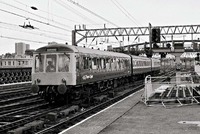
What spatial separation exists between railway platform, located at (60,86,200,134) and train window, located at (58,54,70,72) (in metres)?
3.22

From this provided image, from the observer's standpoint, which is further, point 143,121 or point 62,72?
point 62,72

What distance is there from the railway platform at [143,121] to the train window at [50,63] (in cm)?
381

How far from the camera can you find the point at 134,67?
30.7 metres

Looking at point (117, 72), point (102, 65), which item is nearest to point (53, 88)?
point (102, 65)

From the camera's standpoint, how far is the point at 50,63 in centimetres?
1490

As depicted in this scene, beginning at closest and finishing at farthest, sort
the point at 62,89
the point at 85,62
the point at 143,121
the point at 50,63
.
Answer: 1. the point at 143,121
2. the point at 62,89
3. the point at 50,63
4. the point at 85,62

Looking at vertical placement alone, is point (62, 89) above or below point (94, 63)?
below

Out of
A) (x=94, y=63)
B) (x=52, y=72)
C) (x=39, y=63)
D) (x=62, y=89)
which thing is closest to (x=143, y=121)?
(x=62, y=89)

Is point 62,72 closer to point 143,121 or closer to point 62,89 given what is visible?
point 62,89

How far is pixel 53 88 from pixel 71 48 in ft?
7.43

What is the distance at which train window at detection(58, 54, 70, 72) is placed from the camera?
14555 mm

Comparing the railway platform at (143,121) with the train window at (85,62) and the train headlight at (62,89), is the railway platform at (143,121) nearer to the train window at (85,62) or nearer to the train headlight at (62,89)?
the train headlight at (62,89)

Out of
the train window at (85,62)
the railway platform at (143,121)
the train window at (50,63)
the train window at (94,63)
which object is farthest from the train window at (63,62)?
the railway platform at (143,121)

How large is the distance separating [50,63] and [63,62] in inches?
29.7
